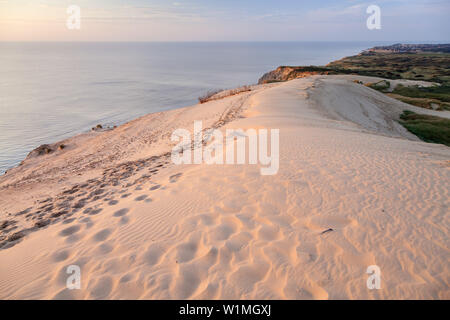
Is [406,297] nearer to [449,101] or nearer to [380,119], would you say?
[380,119]

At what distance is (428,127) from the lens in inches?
633

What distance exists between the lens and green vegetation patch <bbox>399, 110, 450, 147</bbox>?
48.0ft

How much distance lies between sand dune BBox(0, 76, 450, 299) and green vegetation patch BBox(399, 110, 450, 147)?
335 inches

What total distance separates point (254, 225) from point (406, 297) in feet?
6.68

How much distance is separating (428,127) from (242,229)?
16.8 meters

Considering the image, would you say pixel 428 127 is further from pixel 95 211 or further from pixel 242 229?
pixel 95 211

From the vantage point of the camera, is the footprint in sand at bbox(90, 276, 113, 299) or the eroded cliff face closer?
the footprint in sand at bbox(90, 276, 113, 299)

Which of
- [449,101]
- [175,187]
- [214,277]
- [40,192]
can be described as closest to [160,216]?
[175,187]

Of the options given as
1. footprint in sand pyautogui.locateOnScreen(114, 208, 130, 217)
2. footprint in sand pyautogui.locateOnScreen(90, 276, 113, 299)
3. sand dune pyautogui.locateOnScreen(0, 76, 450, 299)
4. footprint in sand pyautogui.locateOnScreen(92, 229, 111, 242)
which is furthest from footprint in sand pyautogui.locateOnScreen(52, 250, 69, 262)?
footprint in sand pyautogui.locateOnScreen(114, 208, 130, 217)

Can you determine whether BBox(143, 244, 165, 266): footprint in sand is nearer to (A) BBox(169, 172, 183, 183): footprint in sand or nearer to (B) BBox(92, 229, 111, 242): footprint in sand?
(B) BBox(92, 229, 111, 242): footprint in sand

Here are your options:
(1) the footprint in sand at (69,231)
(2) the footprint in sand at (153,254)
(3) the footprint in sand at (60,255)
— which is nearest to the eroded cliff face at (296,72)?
(1) the footprint in sand at (69,231)

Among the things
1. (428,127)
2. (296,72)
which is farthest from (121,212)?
(296,72)

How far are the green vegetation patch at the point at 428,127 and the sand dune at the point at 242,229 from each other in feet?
27.9

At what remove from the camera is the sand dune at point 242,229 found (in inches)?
124
